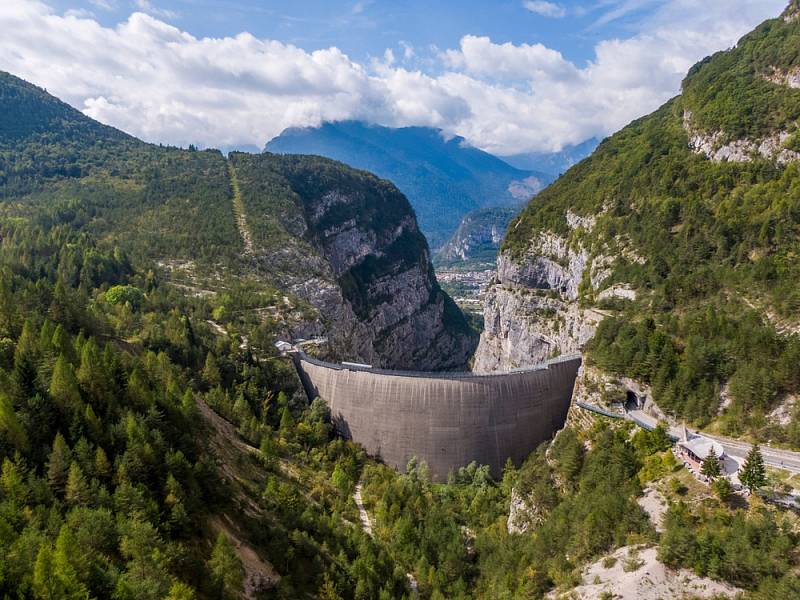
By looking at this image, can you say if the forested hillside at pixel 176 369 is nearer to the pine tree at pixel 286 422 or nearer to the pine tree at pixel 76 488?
the pine tree at pixel 76 488

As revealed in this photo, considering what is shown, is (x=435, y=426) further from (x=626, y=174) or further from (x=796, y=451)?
(x=626, y=174)

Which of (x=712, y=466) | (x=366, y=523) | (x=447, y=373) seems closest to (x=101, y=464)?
(x=366, y=523)

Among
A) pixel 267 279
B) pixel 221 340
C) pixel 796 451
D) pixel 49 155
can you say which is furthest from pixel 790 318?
pixel 49 155

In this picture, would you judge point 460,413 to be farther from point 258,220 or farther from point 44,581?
point 258,220

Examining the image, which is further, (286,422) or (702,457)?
(286,422)

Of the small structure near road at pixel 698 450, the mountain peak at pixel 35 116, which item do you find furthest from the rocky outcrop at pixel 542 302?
the mountain peak at pixel 35 116

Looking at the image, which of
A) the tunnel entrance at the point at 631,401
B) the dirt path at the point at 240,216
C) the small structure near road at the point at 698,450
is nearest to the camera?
the small structure near road at the point at 698,450

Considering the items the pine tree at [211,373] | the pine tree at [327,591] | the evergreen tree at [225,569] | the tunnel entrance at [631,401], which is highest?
the tunnel entrance at [631,401]
